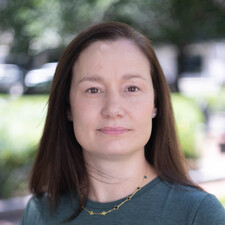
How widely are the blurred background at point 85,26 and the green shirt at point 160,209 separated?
3401 millimetres

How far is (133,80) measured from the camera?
1.60 m

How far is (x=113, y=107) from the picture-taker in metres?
1.55

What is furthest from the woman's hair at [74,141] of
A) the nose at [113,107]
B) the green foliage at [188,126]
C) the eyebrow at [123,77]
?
the green foliage at [188,126]

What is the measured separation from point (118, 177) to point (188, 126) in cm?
504

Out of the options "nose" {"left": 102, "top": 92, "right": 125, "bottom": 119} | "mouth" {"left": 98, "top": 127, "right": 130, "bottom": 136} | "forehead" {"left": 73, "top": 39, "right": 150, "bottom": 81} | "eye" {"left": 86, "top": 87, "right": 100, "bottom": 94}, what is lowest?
"mouth" {"left": 98, "top": 127, "right": 130, "bottom": 136}

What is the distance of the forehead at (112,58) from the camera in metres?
1.59

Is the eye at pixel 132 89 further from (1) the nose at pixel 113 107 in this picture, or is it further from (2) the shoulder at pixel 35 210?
(2) the shoulder at pixel 35 210

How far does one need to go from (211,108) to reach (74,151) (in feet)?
27.7

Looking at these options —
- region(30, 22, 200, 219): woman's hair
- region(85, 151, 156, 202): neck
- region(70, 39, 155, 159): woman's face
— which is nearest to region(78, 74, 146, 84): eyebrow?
region(70, 39, 155, 159): woman's face

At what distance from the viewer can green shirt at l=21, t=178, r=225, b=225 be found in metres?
1.47

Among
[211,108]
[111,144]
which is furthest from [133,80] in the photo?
[211,108]

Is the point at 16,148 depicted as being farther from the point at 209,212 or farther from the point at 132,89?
the point at 209,212

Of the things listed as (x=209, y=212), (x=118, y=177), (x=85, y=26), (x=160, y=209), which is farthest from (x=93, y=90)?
(x=85, y=26)

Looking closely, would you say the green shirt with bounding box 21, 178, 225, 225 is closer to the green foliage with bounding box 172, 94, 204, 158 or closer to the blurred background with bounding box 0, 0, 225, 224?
the blurred background with bounding box 0, 0, 225, 224
